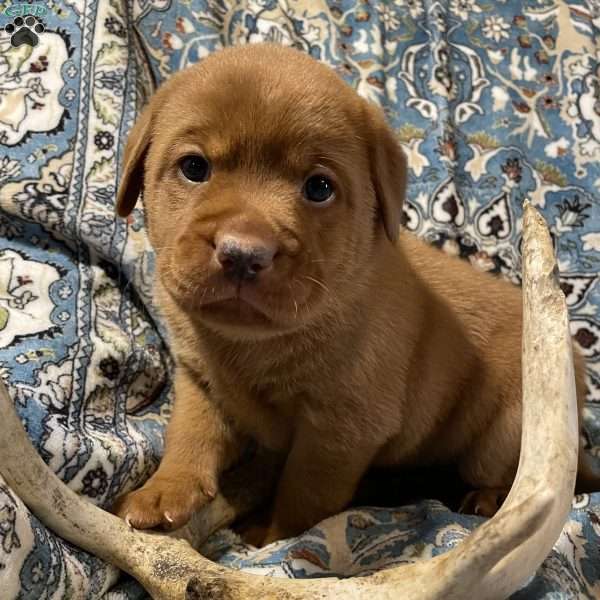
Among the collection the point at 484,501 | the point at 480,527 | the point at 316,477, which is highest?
the point at 480,527

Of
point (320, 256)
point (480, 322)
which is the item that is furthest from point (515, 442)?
point (320, 256)

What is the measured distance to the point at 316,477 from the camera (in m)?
1.90

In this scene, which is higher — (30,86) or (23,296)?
(30,86)

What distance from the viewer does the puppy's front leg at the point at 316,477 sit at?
1.87 meters

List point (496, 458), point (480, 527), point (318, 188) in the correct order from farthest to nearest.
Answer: point (496, 458) → point (318, 188) → point (480, 527)

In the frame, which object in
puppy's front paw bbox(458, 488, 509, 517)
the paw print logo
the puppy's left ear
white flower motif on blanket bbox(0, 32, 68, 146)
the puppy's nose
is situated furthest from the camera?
the paw print logo

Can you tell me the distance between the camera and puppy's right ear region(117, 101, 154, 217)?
1.85 m

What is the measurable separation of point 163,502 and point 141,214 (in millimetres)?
1039

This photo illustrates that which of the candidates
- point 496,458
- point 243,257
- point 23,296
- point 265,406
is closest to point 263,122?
point 243,257

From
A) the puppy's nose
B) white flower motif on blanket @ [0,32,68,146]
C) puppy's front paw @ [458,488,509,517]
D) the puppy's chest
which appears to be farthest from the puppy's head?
puppy's front paw @ [458,488,509,517]

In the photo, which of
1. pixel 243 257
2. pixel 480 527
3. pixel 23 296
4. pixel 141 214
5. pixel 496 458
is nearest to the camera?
pixel 480 527

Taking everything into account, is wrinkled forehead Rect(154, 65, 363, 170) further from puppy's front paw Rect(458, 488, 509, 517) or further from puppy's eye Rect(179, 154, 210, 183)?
puppy's front paw Rect(458, 488, 509, 517)

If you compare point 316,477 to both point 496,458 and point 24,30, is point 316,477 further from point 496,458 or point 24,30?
point 24,30

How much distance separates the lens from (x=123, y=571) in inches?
63.3
